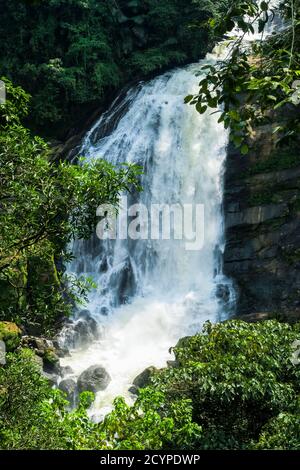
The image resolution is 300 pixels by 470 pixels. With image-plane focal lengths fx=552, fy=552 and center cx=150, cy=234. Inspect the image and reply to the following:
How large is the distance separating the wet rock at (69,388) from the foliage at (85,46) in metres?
12.3

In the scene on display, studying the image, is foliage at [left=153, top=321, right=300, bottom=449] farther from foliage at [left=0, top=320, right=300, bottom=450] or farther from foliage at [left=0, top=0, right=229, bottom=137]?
foliage at [left=0, top=0, right=229, bottom=137]

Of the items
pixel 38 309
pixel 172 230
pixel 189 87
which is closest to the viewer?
pixel 38 309

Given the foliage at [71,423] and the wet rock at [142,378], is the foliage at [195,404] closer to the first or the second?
the foliage at [71,423]

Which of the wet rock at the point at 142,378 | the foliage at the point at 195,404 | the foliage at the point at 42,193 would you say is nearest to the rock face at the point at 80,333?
the wet rock at the point at 142,378

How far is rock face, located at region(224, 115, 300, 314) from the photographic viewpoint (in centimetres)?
1755

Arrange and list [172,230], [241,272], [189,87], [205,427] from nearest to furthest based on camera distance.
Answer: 1. [205,427]
2. [241,272]
3. [172,230]
4. [189,87]

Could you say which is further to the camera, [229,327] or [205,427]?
[229,327]

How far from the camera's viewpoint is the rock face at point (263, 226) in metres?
17.5

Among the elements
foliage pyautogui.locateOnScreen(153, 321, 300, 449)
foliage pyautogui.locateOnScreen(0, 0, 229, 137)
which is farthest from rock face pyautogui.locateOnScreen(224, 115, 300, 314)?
foliage pyautogui.locateOnScreen(153, 321, 300, 449)

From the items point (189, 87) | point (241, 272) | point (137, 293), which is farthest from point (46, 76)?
point (241, 272)

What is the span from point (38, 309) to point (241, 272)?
1231 cm

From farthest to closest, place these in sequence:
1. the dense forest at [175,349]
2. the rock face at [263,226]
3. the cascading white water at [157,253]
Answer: the rock face at [263,226]
the cascading white water at [157,253]
the dense forest at [175,349]

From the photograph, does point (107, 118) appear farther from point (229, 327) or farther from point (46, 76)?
point (229, 327)

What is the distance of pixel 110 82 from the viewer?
23.6 metres
